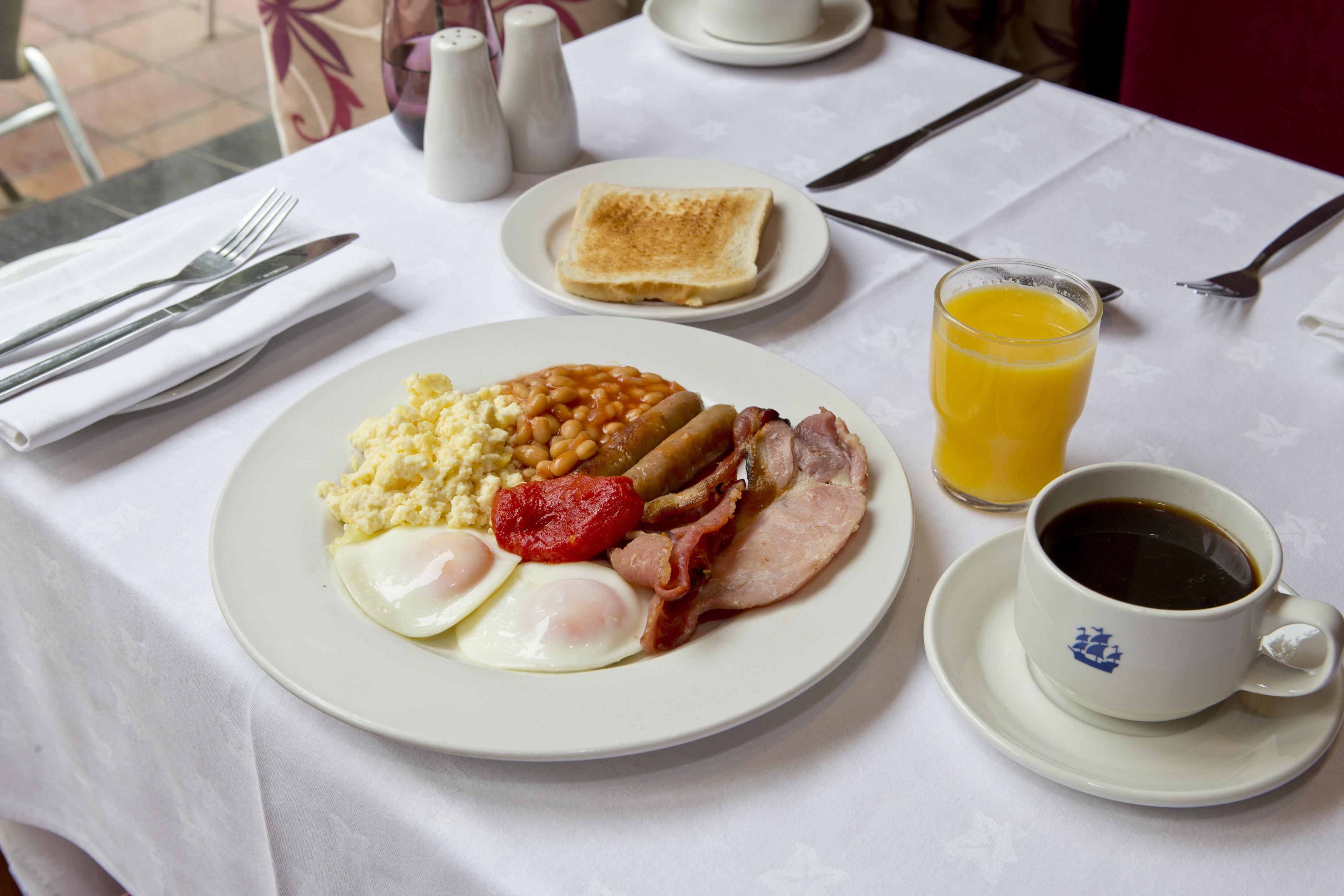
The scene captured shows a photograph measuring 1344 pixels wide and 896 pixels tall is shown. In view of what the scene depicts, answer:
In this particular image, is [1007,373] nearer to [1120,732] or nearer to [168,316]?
[1120,732]

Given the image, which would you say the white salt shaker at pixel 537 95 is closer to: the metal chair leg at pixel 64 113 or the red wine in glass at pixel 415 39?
the red wine in glass at pixel 415 39

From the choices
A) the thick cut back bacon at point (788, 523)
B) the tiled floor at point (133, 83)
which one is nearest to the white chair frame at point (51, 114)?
the tiled floor at point (133, 83)

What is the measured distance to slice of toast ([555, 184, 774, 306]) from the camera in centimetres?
135

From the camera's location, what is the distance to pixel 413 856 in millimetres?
804

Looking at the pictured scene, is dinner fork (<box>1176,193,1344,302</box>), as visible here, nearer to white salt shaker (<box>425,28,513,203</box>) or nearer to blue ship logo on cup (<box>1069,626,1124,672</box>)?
blue ship logo on cup (<box>1069,626,1124,672</box>)

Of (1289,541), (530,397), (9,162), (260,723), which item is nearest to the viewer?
(260,723)

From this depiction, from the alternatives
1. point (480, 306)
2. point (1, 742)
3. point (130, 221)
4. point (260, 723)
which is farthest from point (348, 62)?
point (260, 723)

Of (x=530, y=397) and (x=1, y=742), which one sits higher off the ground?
(x=530, y=397)

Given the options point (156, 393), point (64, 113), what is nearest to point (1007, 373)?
point (156, 393)

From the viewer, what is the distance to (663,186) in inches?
64.7

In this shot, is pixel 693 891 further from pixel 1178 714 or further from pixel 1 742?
pixel 1 742

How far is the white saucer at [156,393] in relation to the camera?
120 centimetres

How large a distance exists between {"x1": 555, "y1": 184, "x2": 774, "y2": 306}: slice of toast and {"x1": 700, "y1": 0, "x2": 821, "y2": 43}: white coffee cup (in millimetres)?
581

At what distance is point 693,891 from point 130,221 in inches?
50.6
